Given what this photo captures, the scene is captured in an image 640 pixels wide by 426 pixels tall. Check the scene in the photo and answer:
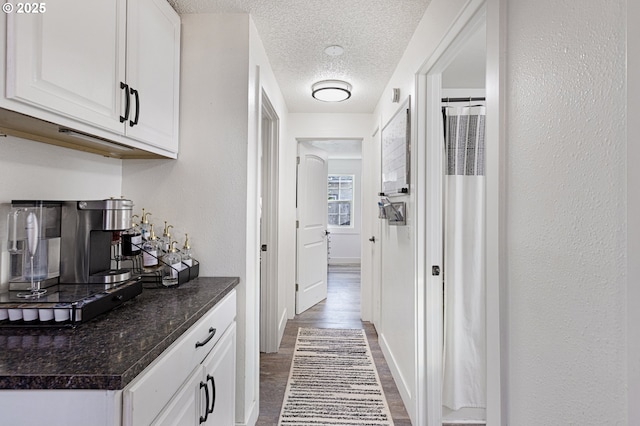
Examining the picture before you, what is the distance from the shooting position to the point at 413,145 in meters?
1.98

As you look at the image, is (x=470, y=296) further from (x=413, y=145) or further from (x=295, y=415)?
(x=295, y=415)

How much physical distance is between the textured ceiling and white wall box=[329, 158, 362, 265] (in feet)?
14.6

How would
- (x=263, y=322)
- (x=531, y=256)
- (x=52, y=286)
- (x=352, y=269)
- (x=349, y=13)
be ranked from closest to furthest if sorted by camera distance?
(x=531, y=256), (x=52, y=286), (x=349, y=13), (x=263, y=322), (x=352, y=269)

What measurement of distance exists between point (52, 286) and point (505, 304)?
1.62 meters

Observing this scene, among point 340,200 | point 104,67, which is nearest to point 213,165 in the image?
point 104,67

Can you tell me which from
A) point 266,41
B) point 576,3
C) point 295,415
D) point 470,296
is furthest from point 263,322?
point 576,3

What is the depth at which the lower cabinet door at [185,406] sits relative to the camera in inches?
36.8

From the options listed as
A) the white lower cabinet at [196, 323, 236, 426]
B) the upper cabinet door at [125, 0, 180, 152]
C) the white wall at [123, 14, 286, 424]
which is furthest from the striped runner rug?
the upper cabinet door at [125, 0, 180, 152]

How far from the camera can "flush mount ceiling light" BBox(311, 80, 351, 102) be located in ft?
8.75

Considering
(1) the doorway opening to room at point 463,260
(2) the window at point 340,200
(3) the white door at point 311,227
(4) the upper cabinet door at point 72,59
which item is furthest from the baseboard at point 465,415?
(2) the window at point 340,200

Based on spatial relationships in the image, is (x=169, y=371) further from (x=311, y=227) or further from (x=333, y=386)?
(x=311, y=227)

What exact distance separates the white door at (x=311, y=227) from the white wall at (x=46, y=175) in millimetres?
2336

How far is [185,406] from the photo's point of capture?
107 cm

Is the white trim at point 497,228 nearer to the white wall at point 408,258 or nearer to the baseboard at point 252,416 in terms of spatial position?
the white wall at point 408,258
